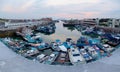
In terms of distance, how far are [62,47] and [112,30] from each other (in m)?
9.47

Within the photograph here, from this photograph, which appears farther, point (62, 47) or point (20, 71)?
point (62, 47)

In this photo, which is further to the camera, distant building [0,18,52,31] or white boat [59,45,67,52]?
distant building [0,18,52,31]

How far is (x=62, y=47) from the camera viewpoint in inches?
304

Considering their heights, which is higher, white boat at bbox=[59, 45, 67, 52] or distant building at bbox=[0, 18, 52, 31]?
distant building at bbox=[0, 18, 52, 31]

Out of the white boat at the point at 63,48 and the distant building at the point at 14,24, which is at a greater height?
the distant building at the point at 14,24

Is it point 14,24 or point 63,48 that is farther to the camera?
point 14,24

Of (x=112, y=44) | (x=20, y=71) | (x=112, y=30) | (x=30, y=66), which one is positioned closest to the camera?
(x=20, y=71)

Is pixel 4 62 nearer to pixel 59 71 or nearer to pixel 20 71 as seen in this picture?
pixel 20 71

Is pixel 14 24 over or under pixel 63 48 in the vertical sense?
over

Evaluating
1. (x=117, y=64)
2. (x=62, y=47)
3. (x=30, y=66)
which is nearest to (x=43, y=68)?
(x=30, y=66)

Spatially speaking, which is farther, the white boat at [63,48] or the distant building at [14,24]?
the distant building at [14,24]

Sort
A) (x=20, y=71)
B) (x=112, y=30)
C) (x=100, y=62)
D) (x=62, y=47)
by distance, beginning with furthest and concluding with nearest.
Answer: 1. (x=112, y=30)
2. (x=62, y=47)
3. (x=100, y=62)
4. (x=20, y=71)

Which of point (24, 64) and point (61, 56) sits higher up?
point (24, 64)

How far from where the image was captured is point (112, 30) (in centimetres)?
1544
